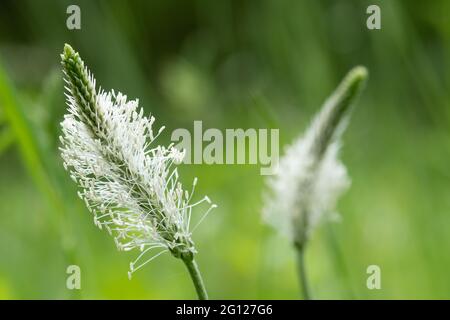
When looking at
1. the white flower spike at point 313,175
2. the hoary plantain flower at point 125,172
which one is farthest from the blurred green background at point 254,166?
the hoary plantain flower at point 125,172

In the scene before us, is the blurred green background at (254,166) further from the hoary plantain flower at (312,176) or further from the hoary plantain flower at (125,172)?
the hoary plantain flower at (125,172)

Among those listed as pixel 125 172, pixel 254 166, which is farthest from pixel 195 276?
pixel 254 166

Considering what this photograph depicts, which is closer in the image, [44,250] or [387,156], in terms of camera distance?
[44,250]

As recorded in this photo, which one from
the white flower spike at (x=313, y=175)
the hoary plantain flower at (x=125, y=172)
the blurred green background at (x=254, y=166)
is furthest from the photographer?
the blurred green background at (x=254, y=166)

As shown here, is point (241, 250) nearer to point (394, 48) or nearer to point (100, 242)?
point (100, 242)
